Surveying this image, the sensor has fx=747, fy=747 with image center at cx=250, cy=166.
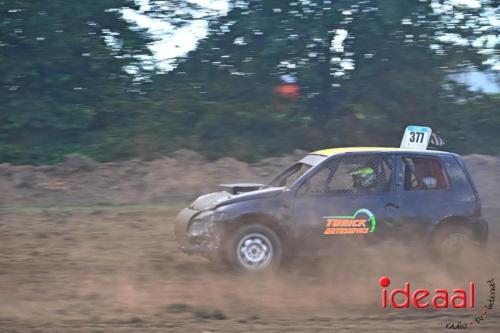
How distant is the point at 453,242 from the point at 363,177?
1527mm

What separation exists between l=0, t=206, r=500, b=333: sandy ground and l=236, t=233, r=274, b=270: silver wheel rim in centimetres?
21

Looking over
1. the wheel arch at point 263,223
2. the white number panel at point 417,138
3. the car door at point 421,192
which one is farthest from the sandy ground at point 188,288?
the white number panel at point 417,138

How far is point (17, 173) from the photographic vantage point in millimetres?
17891

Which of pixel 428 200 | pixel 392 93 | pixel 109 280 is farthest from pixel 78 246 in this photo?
pixel 392 93

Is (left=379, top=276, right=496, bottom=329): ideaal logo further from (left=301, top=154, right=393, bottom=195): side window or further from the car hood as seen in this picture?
the car hood

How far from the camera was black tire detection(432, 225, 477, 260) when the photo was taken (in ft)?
33.6

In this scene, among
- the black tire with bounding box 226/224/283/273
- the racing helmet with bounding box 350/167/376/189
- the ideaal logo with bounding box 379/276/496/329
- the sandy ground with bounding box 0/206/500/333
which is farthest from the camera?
the racing helmet with bounding box 350/167/376/189

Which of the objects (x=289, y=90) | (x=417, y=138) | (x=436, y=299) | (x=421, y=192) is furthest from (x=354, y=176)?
(x=289, y=90)

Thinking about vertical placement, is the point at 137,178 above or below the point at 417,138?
below

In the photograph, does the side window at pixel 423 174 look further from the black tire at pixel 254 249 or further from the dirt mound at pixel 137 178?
the dirt mound at pixel 137 178

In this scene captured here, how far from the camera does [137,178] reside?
18.2m

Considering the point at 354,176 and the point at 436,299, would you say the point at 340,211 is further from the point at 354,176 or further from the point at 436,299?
the point at 436,299

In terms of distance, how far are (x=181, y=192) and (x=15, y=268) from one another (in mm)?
7458

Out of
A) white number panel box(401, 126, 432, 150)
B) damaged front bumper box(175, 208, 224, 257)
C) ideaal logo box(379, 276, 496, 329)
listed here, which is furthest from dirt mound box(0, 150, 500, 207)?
ideaal logo box(379, 276, 496, 329)
